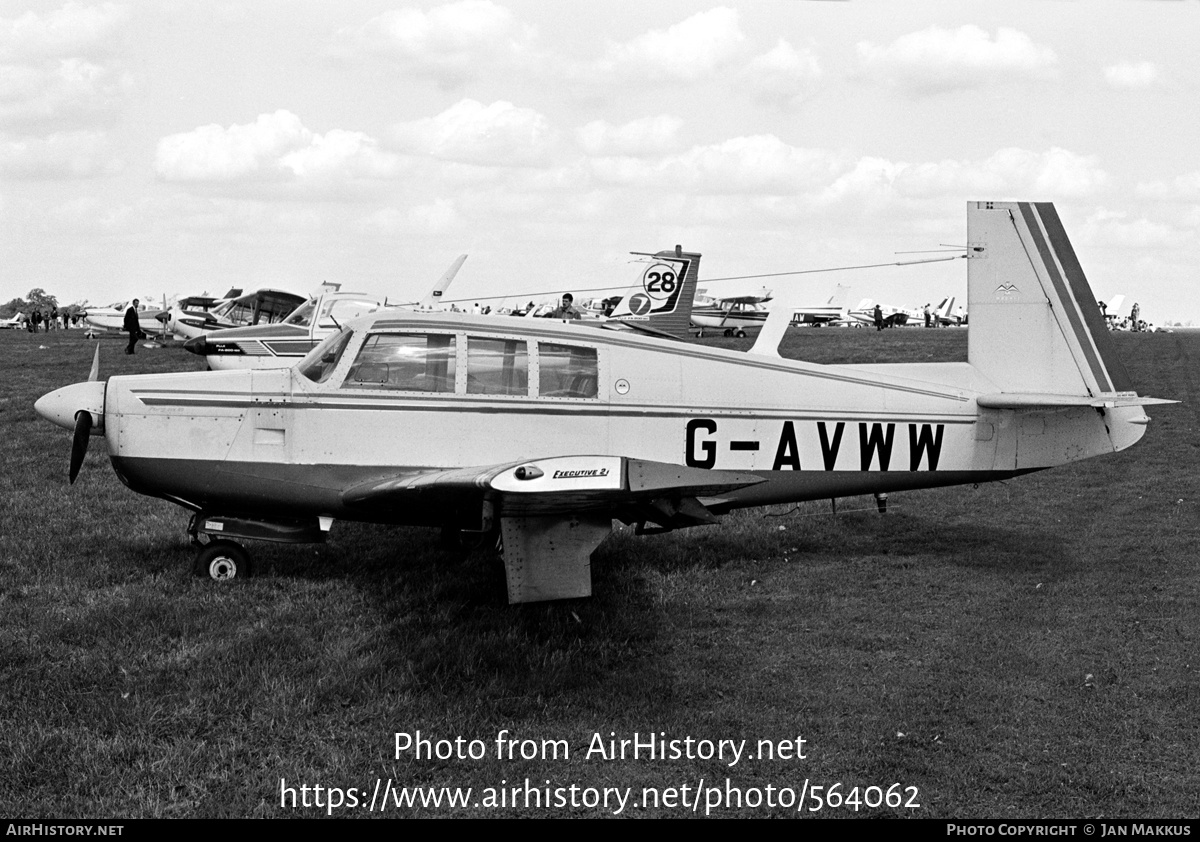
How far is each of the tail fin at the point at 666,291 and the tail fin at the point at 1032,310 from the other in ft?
70.0

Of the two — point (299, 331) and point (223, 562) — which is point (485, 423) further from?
point (299, 331)

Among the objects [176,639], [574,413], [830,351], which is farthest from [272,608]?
[830,351]

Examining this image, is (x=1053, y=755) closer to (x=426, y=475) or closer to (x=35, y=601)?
(x=426, y=475)

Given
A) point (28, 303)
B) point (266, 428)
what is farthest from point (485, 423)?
point (28, 303)

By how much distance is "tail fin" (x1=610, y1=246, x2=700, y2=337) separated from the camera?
30734mm

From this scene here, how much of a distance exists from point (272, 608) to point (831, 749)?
408 cm

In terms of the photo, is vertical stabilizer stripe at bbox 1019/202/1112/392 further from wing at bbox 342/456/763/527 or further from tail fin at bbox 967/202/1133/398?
wing at bbox 342/456/763/527

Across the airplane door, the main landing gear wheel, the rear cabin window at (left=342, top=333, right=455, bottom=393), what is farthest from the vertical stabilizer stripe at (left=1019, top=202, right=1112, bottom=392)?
the main landing gear wheel

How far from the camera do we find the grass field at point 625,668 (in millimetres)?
5059

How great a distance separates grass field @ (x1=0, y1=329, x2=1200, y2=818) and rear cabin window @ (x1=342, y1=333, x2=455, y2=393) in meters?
1.57

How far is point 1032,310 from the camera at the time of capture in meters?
9.32

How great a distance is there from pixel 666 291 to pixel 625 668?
24.9 meters

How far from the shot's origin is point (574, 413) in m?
8.05

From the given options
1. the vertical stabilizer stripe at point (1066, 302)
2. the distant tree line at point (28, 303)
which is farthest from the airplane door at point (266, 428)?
the distant tree line at point (28, 303)
